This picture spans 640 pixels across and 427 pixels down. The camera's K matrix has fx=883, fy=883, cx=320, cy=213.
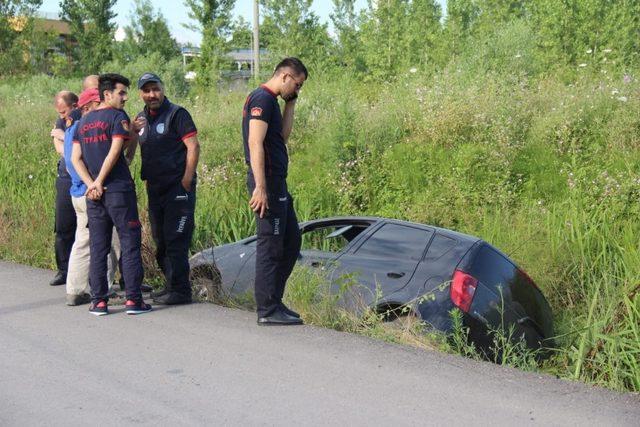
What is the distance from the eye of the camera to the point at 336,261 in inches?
299

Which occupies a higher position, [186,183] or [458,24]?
[458,24]

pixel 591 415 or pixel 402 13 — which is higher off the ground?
pixel 402 13

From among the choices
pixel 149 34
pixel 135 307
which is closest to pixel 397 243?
pixel 135 307

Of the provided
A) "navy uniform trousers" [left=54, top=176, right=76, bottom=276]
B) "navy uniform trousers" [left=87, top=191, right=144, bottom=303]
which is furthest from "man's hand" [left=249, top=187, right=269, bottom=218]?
"navy uniform trousers" [left=54, top=176, right=76, bottom=276]

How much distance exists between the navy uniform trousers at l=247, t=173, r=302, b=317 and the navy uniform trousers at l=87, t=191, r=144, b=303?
113cm

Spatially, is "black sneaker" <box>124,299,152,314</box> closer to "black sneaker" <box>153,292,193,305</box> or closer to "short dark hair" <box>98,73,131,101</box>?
"black sneaker" <box>153,292,193,305</box>

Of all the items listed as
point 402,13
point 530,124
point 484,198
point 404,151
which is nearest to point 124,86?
point 484,198

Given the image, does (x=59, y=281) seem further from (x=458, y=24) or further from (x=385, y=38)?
(x=458, y=24)

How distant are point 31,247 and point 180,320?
4164 millimetres

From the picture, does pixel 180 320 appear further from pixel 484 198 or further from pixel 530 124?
pixel 530 124

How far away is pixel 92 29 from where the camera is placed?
47531 millimetres

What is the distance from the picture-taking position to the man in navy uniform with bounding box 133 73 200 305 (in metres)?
7.64

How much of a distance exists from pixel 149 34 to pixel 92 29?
3.34 m

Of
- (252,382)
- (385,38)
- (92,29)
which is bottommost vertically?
(252,382)
